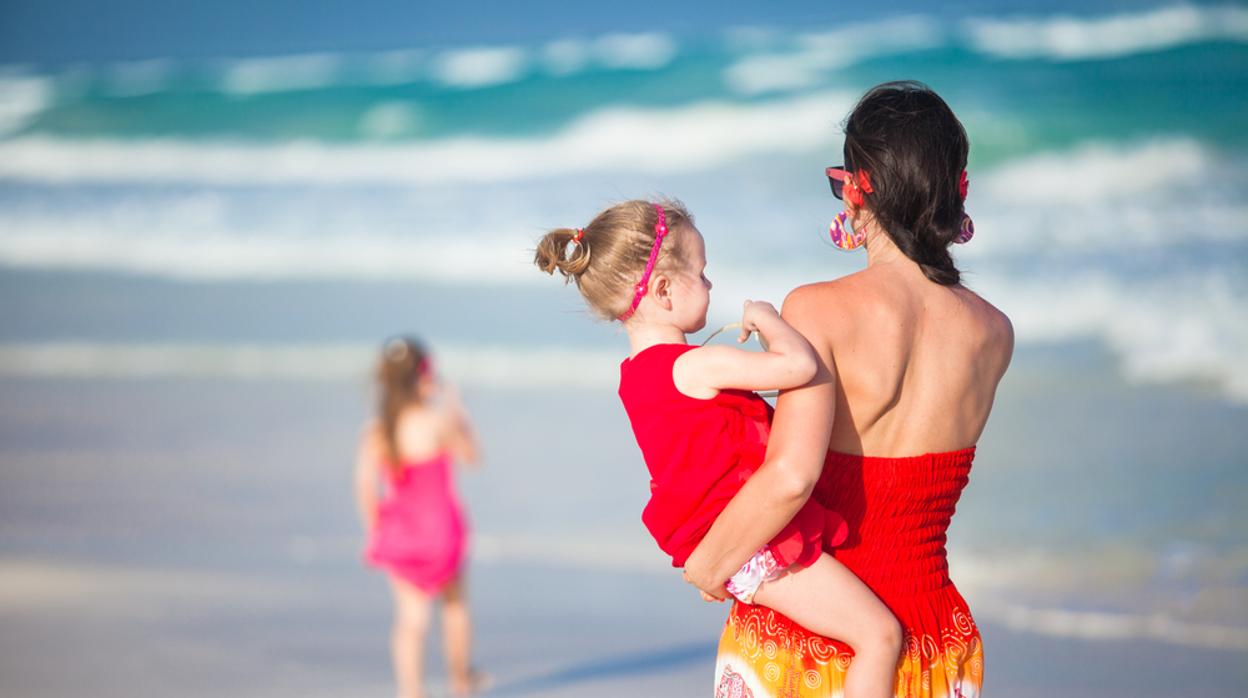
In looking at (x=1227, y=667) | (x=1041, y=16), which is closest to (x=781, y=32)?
(x=1041, y=16)

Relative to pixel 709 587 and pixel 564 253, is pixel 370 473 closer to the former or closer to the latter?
pixel 564 253

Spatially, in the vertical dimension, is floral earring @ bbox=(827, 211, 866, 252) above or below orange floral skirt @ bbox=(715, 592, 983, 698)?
above

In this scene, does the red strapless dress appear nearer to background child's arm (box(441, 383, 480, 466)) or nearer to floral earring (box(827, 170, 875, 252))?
floral earring (box(827, 170, 875, 252))

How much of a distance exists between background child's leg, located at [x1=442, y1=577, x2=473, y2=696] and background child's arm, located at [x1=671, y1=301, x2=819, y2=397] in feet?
11.1

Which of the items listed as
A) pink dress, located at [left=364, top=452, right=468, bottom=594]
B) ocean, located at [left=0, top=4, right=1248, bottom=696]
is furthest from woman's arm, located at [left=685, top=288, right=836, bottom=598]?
pink dress, located at [left=364, top=452, right=468, bottom=594]

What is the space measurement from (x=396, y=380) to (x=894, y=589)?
3.88 meters

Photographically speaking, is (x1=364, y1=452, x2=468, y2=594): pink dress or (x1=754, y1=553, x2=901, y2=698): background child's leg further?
(x1=364, y1=452, x2=468, y2=594): pink dress

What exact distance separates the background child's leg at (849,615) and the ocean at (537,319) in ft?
10.3

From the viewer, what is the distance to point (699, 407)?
6.34ft

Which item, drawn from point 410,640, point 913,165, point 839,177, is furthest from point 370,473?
point 913,165

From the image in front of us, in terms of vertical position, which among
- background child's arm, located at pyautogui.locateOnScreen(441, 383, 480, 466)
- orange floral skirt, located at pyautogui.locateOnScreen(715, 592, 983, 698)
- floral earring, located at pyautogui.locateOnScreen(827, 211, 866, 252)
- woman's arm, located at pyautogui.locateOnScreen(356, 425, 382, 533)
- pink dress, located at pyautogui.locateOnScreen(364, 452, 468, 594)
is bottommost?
orange floral skirt, located at pyautogui.locateOnScreen(715, 592, 983, 698)

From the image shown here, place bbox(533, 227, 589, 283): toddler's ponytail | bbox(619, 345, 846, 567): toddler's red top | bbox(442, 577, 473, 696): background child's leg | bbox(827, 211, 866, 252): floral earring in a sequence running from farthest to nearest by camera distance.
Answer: bbox(442, 577, 473, 696): background child's leg, bbox(533, 227, 589, 283): toddler's ponytail, bbox(827, 211, 866, 252): floral earring, bbox(619, 345, 846, 567): toddler's red top

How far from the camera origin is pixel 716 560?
187cm

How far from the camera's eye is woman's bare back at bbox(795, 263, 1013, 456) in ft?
6.06
